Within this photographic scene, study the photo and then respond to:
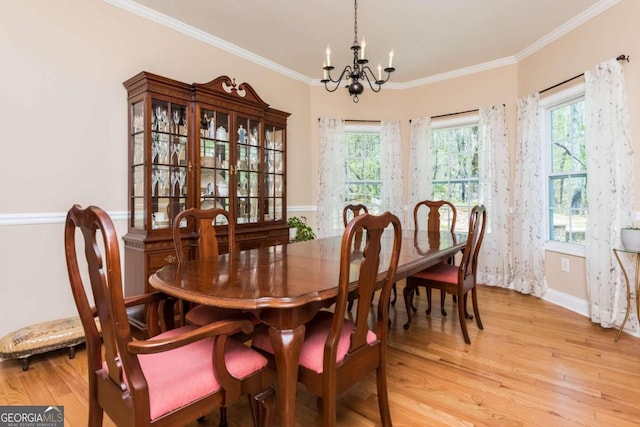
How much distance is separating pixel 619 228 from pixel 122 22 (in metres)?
4.54

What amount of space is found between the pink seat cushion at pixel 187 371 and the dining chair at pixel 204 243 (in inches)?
6.5

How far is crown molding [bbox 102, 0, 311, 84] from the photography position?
2.88m

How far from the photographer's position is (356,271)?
61.6 inches

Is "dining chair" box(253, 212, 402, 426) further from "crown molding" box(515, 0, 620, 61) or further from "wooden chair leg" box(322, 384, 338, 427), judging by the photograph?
"crown molding" box(515, 0, 620, 61)

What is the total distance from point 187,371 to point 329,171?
374 centimetres

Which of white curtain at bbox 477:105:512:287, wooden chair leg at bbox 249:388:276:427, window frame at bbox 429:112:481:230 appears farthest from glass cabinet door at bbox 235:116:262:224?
white curtain at bbox 477:105:512:287

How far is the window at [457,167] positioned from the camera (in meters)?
4.45

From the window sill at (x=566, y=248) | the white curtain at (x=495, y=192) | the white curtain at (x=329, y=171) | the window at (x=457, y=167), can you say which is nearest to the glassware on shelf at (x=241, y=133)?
the white curtain at (x=329, y=171)

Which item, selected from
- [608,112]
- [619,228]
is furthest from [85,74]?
[619,228]

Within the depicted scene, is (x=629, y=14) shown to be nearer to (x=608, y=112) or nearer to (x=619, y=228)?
(x=608, y=112)

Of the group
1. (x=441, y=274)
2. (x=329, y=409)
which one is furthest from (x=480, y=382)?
(x=329, y=409)

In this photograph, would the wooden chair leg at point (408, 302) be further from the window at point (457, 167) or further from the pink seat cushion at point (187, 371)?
the window at point (457, 167)

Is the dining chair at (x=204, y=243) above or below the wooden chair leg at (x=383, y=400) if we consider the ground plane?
above

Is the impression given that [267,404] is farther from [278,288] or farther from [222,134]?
[222,134]
